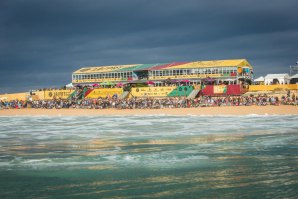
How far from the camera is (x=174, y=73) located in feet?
207

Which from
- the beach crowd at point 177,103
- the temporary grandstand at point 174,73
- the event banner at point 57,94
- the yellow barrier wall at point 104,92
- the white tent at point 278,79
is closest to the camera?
the beach crowd at point 177,103

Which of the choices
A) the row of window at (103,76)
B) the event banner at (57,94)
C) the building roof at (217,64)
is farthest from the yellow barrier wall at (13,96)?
the building roof at (217,64)

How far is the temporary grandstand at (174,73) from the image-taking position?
58709 mm

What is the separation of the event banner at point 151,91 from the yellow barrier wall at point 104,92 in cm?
234

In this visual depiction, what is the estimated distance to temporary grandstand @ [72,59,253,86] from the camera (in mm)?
58709

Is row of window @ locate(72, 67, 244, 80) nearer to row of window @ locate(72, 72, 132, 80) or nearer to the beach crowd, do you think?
row of window @ locate(72, 72, 132, 80)

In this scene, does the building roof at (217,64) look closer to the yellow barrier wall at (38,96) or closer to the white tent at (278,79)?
the white tent at (278,79)

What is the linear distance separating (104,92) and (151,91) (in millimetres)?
7744

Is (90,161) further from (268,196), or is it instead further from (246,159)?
(268,196)

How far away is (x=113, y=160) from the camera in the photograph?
430 inches

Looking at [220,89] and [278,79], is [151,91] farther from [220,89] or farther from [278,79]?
[278,79]

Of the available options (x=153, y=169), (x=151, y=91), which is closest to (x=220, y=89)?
(x=151, y=91)

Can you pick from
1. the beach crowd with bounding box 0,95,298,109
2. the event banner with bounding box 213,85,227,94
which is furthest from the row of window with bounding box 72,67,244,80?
the beach crowd with bounding box 0,95,298,109

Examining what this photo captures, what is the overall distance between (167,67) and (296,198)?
2268 inches
